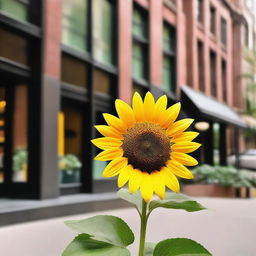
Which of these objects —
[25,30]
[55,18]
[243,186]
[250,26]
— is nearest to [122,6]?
[55,18]

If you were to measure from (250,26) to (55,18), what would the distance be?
85.7 ft

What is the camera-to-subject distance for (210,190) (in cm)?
1335

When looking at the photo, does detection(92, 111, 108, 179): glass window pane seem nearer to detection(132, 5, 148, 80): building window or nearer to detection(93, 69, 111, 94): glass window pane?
detection(93, 69, 111, 94): glass window pane

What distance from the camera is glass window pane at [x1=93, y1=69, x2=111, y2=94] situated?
1422cm

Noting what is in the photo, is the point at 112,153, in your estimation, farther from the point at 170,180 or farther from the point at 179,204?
the point at 179,204

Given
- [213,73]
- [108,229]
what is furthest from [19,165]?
[213,73]

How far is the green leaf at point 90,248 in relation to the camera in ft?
4.86

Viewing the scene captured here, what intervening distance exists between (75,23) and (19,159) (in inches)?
163

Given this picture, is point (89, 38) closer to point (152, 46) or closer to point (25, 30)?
point (25, 30)

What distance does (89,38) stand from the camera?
45.5ft

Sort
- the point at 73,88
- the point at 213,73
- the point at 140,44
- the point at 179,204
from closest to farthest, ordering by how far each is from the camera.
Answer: the point at 179,204 < the point at 73,88 < the point at 140,44 < the point at 213,73

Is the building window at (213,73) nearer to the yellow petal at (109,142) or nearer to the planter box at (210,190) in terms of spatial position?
the planter box at (210,190)

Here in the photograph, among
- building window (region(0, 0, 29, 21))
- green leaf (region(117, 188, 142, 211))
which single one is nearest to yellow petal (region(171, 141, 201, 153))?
green leaf (region(117, 188, 142, 211))

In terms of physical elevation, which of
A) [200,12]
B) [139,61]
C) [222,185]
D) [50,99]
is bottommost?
[222,185]
